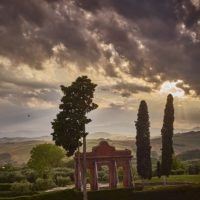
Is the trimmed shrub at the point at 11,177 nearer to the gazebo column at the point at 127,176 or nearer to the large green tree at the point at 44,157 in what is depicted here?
the large green tree at the point at 44,157

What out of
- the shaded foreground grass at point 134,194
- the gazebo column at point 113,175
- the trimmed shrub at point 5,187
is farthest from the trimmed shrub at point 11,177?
the shaded foreground grass at point 134,194

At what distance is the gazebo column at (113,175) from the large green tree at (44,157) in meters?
33.0

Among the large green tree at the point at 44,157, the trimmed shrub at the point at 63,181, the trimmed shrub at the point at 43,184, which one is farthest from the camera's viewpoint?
the large green tree at the point at 44,157

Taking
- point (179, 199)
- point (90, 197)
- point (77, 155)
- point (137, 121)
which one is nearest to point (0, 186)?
point (77, 155)

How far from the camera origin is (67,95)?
55.2 m

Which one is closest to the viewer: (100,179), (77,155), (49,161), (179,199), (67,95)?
(179,199)

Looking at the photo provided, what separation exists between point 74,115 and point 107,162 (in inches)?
564

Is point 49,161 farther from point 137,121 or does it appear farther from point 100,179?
point 137,121

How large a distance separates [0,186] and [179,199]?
33907 millimetres

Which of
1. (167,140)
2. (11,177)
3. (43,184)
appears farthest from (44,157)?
(167,140)

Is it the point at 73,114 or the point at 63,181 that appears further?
the point at 63,181

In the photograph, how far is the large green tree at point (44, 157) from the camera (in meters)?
97.0

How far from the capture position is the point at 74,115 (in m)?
54.2

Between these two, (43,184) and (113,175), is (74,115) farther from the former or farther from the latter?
(43,184)
